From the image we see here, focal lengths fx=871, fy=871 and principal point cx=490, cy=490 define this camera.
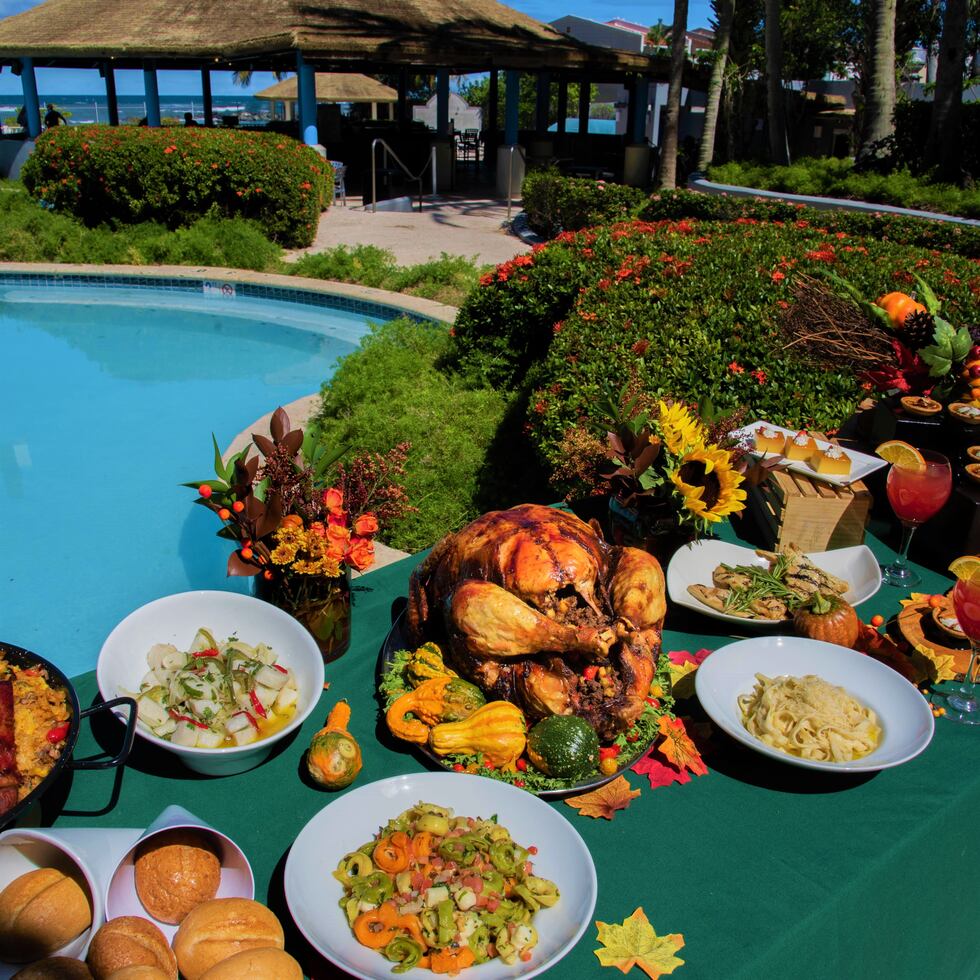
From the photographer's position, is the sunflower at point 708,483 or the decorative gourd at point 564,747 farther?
the sunflower at point 708,483

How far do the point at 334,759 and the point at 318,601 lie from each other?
1.92ft

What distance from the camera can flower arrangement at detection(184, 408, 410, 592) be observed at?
2.42 m

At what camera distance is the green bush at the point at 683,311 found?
4.65 metres

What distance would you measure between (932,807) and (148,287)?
13.7 metres

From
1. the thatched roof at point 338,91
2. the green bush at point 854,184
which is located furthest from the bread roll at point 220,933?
the thatched roof at point 338,91

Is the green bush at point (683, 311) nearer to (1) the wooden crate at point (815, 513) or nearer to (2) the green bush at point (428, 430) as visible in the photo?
(2) the green bush at point (428, 430)

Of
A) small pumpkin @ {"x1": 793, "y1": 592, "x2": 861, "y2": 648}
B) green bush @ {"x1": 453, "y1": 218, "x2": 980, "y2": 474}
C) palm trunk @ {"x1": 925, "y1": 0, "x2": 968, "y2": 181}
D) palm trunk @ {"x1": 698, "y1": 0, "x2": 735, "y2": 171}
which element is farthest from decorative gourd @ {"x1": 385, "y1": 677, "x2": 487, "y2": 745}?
palm trunk @ {"x1": 698, "y1": 0, "x2": 735, "y2": 171}

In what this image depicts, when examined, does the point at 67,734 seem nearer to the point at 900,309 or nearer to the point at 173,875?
the point at 173,875

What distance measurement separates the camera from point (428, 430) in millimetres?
6445

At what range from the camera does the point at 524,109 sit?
48.1 metres

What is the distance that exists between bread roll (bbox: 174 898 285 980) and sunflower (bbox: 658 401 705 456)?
1.80m

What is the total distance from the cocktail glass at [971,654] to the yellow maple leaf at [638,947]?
3.84 feet

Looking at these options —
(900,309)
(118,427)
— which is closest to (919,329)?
(900,309)

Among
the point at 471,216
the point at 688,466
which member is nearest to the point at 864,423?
the point at 688,466
